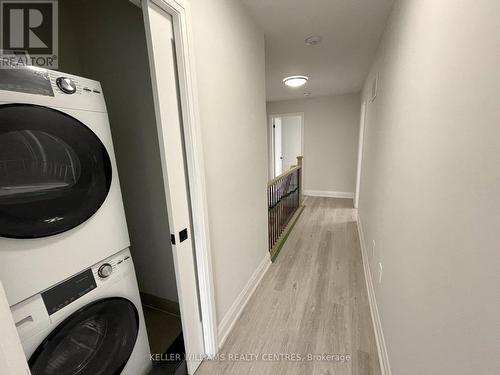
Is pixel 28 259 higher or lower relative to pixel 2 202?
lower

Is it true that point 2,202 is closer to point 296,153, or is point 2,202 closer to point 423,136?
point 423,136

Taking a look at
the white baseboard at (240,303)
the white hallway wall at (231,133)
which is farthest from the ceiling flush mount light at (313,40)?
the white baseboard at (240,303)

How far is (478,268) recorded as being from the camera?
55 centimetres

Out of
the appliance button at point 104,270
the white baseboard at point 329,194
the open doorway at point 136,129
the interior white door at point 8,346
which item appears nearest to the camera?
the interior white door at point 8,346

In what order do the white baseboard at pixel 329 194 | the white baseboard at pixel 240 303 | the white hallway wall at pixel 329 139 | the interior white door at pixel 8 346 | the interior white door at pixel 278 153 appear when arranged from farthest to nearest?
the interior white door at pixel 278 153, the white baseboard at pixel 329 194, the white hallway wall at pixel 329 139, the white baseboard at pixel 240 303, the interior white door at pixel 8 346

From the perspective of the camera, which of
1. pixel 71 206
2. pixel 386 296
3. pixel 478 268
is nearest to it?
pixel 478 268

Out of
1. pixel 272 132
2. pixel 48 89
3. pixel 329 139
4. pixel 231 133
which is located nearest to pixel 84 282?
pixel 48 89

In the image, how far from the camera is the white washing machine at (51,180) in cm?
73

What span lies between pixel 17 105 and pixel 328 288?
96.3 inches

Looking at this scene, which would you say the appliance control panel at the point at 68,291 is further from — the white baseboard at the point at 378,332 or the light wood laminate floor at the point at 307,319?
the white baseboard at the point at 378,332

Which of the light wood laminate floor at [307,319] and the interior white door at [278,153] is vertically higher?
the interior white door at [278,153]

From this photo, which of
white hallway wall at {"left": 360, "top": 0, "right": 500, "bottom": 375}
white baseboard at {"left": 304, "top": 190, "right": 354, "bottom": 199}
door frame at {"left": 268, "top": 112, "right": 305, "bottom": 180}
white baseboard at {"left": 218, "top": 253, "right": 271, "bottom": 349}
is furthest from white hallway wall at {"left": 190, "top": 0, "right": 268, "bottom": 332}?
white baseboard at {"left": 304, "top": 190, "right": 354, "bottom": 199}

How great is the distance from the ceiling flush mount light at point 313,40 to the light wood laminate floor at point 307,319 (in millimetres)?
2466

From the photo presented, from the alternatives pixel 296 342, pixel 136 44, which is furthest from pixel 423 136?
pixel 136 44
